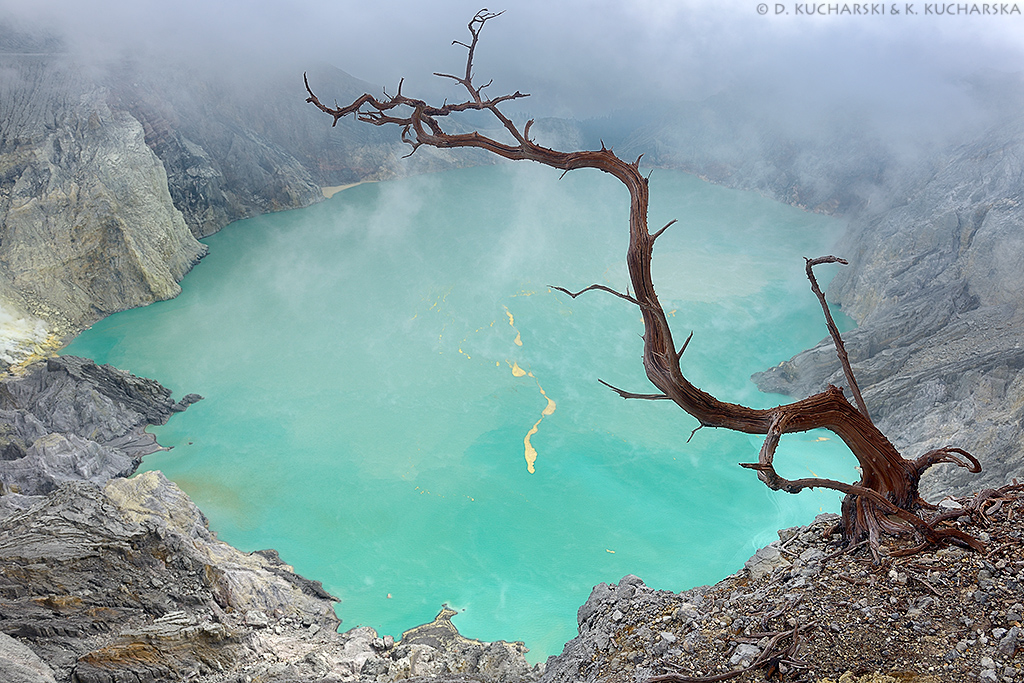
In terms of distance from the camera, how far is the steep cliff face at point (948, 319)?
11.0m

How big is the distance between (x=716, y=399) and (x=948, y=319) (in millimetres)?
13534

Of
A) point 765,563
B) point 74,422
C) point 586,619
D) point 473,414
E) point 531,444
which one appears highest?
point 473,414

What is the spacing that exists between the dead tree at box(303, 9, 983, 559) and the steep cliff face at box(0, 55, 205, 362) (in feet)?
57.9

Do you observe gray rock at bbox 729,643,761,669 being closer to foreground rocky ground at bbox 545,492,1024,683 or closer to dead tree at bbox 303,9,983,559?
foreground rocky ground at bbox 545,492,1024,683

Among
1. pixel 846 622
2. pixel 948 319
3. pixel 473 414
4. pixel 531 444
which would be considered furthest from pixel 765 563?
pixel 948 319

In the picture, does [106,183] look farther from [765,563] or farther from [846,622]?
[846,622]

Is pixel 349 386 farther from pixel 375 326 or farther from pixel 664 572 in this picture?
pixel 664 572

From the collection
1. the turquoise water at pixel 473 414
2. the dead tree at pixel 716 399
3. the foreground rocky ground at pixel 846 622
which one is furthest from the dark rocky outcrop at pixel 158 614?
the dead tree at pixel 716 399

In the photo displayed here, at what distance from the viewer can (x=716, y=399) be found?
288 cm

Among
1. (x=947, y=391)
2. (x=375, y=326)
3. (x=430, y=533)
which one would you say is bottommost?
(x=430, y=533)

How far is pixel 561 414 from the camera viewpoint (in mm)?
13711

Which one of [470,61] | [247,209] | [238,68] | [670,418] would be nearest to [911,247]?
[670,418]

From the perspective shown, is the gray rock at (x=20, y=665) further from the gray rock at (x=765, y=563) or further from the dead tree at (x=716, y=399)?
the gray rock at (x=765, y=563)

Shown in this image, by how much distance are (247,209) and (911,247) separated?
80.8 feet
